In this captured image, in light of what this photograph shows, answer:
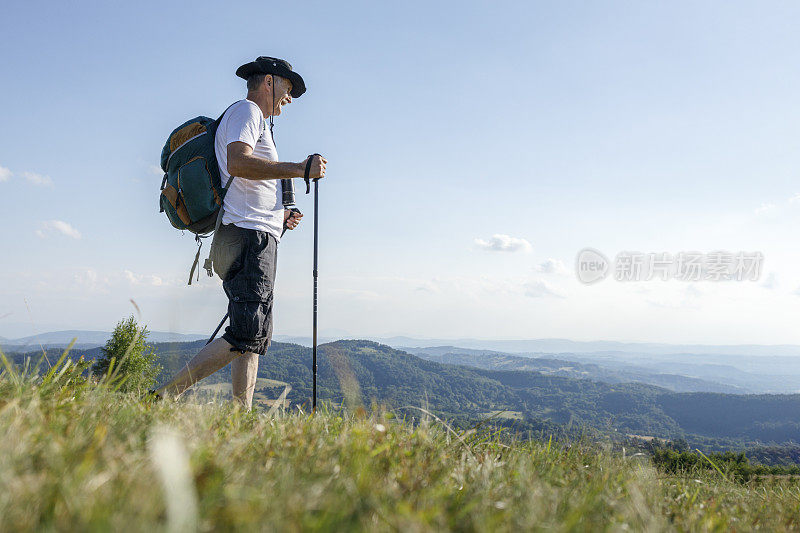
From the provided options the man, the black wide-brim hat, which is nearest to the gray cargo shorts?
the man

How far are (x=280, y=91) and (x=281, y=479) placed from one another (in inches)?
163

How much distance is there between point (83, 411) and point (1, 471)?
3.29 ft

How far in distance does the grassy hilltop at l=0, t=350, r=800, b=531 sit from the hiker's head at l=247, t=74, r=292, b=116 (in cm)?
296

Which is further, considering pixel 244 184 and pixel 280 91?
pixel 280 91

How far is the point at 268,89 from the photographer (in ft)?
15.3

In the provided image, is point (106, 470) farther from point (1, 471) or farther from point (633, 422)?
point (633, 422)

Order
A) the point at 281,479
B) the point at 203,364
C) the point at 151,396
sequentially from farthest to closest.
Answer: the point at 203,364
the point at 151,396
the point at 281,479

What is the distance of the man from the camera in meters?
4.00

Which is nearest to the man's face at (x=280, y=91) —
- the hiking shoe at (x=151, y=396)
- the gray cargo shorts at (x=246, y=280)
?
the gray cargo shorts at (x=246, y=280)

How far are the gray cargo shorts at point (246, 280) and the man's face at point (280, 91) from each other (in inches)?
53.9

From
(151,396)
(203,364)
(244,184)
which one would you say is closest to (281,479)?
→ (151,396)

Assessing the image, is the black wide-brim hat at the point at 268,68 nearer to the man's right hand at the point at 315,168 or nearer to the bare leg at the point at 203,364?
the man's right hand at the point at 315,168

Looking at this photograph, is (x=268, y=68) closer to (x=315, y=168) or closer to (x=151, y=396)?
(x=315, y=168)

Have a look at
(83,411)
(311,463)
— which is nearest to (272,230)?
(83,411)
